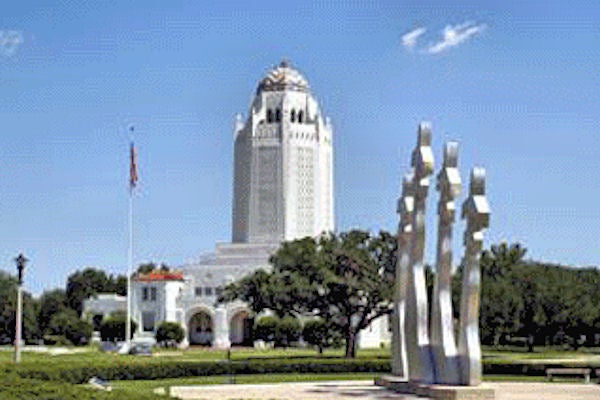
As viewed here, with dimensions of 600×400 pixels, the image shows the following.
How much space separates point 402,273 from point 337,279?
1021 inches

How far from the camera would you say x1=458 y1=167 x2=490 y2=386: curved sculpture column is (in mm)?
28828

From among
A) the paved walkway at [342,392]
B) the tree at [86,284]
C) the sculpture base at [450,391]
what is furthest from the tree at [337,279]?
the tree at [86,284]

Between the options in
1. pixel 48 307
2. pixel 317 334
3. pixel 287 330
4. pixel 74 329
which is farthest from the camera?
pixel 48 307

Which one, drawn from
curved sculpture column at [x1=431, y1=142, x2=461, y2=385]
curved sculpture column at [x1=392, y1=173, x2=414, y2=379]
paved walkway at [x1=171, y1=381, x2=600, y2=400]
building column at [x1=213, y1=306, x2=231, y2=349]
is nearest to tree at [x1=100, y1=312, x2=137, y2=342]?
building column at [x1=213, y1=306, x2=231, y2=349]

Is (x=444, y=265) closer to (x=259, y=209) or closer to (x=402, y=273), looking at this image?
(x=402, y=273)

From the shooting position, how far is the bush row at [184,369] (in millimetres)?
37531

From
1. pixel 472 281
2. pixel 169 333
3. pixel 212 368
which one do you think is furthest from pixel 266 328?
pixel 472 281

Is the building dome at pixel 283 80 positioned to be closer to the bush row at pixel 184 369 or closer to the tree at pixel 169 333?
the tree at pixel 169 333

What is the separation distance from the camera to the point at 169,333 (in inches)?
4008

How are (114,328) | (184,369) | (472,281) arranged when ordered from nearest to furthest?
(472,281), (184,369), (114,328)

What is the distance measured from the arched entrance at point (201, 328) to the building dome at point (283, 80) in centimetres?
3295

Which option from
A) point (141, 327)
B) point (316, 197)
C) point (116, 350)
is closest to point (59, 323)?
point (141, 327)

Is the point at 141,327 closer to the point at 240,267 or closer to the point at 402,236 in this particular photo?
the point at 240,267

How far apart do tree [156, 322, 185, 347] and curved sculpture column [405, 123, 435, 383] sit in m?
71.2
